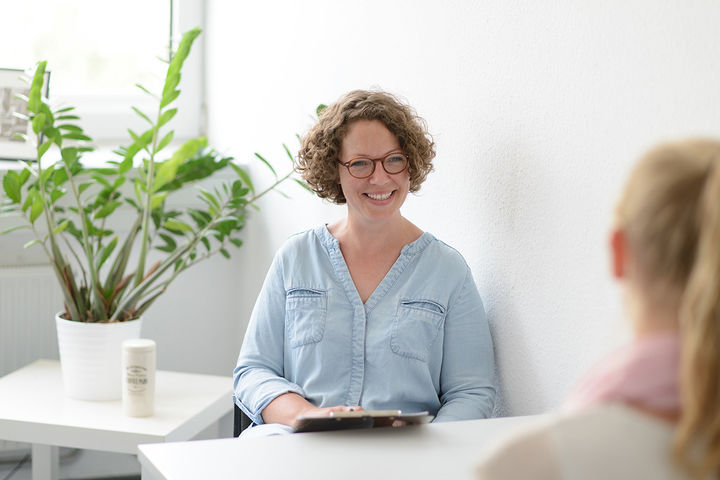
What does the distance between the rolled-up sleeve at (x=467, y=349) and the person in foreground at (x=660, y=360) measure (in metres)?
1.08

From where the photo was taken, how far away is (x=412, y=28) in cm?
214

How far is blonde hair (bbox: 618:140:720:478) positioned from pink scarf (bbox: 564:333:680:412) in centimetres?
2

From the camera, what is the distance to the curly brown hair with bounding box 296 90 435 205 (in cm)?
192

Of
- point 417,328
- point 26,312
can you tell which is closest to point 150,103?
point 26,312

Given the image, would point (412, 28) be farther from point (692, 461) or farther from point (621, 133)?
point (692, 461)

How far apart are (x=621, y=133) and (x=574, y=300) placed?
0.31m

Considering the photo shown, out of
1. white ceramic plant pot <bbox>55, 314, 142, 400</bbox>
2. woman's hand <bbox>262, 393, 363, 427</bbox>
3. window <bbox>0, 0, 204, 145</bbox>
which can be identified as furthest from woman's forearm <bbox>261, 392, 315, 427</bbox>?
window <bbox>0, 0, 204, 145</bbox>

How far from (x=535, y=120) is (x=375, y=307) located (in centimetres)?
49

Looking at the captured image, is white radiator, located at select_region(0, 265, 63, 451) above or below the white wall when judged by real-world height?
below

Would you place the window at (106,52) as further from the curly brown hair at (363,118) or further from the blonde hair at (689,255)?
the blonde hair at (689,255)

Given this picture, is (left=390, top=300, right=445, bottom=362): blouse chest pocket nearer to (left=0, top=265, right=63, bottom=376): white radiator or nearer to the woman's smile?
the woman's smile

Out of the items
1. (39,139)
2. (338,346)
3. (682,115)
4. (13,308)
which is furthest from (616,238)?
(13,308)

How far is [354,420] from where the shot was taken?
4.75 feet

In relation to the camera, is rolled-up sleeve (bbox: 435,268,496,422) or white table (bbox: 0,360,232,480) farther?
white table (bbox: 0,360,232,480)
